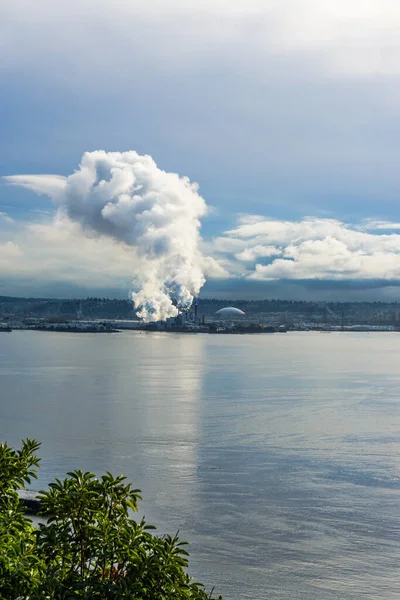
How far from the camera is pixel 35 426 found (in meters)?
20.0

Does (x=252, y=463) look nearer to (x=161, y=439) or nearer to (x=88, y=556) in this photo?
(x=161, y=439)

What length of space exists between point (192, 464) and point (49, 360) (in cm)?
3472

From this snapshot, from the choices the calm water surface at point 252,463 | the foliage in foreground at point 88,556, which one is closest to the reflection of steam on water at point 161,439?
the calm water surface at point 252,463

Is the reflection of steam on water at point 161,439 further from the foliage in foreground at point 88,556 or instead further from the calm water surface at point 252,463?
the foliage in foreground at point 88,556

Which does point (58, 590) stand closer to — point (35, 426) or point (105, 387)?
point (35, 426)

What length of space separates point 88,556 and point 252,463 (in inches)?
444

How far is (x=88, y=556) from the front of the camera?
3.84m

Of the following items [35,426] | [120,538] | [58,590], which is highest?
[120,538]

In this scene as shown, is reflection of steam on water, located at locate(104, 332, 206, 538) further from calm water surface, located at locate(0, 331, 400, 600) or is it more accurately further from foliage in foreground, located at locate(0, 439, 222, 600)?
foliage in foreground, located at locate(0, 439, 222, 600)

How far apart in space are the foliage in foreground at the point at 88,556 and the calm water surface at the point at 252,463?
474 centimetres

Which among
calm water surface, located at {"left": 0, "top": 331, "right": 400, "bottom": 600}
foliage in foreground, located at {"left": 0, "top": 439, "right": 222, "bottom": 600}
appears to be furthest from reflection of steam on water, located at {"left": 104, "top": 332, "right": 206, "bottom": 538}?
foliage in foreground, located at {"left": 0, "top": 439, "right": 222, "bottom": 600}

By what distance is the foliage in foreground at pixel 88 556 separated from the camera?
11.5ft

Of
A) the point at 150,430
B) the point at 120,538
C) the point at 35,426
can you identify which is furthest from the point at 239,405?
the point at 120,538

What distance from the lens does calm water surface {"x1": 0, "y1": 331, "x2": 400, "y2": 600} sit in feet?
29.8
